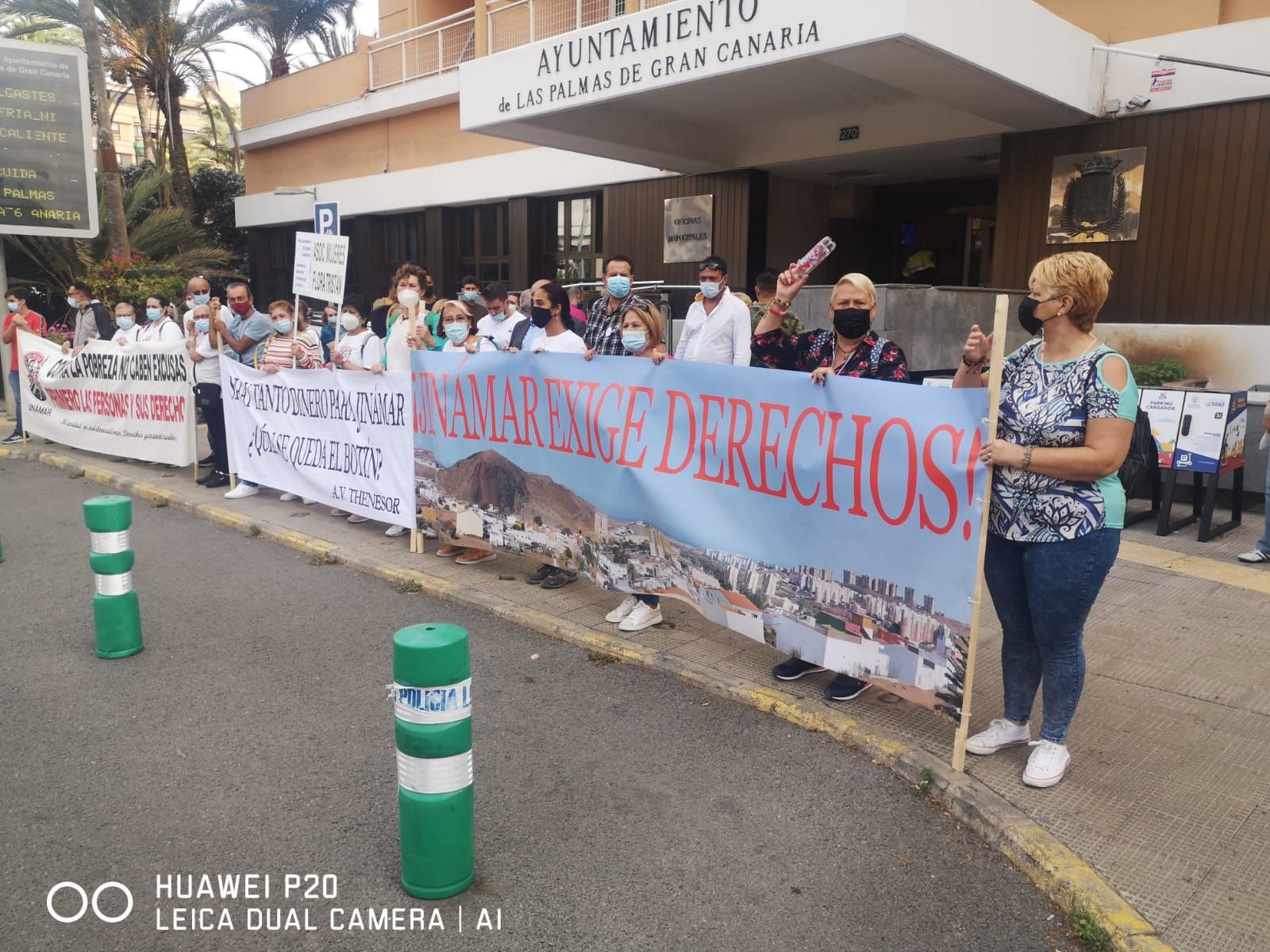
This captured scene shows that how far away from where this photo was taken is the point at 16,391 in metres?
13.5

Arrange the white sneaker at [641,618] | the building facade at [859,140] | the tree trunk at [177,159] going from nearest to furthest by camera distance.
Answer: the white sneaker at [641,618], the building facade at [859,140], the tree trunk at [177,159]

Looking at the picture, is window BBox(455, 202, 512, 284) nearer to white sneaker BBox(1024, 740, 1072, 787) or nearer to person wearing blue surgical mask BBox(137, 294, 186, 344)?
person wearing blue surgical mask BBox(137, 294, 186, 344)

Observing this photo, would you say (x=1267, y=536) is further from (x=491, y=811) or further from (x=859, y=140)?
(x=859, y=140)

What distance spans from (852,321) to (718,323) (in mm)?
1968

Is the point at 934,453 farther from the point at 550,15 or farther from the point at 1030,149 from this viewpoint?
the point at 550,15

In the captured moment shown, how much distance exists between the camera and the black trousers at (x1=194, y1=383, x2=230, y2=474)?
9.88 meters

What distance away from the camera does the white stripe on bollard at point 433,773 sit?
2867mm

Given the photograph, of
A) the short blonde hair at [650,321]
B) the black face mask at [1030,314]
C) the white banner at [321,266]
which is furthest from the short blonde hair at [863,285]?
the white banner at [321,266]

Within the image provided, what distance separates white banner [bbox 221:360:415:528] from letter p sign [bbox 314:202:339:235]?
1730mm

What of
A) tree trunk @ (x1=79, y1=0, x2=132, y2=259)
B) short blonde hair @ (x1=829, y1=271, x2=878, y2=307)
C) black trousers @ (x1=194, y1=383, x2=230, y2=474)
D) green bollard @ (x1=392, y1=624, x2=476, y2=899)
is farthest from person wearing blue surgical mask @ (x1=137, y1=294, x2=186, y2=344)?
tree trunk @ (x1=79, y1=0, x2=132, y2=259)

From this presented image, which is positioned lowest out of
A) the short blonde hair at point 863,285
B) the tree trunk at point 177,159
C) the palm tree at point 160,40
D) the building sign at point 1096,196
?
the short blonde hair at point 863,285

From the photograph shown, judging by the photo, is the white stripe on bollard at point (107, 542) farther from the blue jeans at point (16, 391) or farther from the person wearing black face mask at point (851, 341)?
the blue jeans at point (16, 391)

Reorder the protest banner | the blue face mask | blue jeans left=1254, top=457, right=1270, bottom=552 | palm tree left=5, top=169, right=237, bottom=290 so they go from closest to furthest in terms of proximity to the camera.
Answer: the protest banner < the blue face mask < blue jeans left=1254, top=457, right=1270, bottom=552 < palm tree left=5, top=169, right=237, bottom=290

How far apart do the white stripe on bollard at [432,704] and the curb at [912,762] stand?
1.92m
